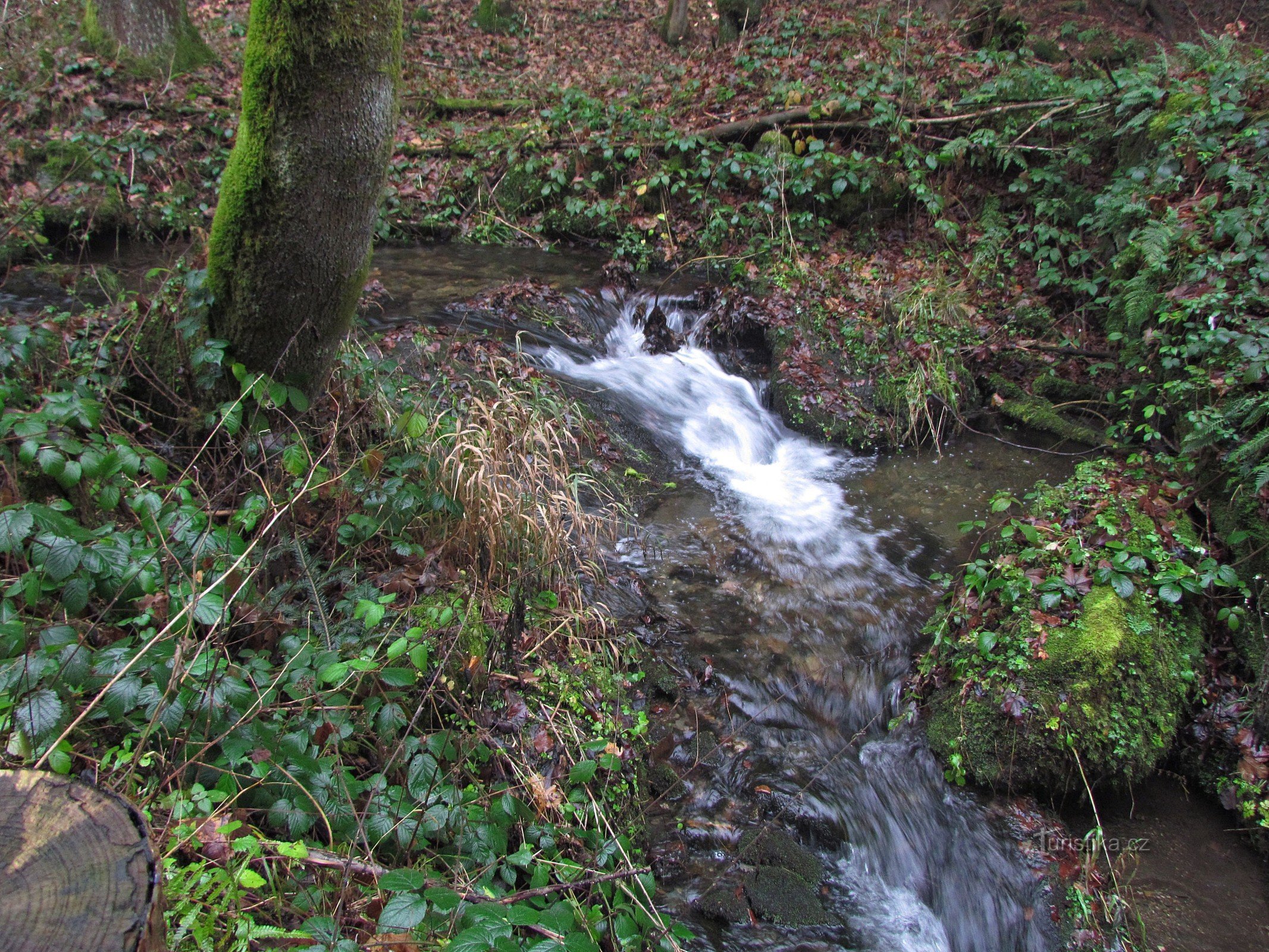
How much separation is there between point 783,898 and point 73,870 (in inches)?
102

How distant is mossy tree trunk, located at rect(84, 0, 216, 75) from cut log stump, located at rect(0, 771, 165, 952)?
34.2 feet

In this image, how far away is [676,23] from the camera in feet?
42.8

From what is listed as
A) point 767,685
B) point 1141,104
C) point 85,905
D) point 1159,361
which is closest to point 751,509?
point 767,685

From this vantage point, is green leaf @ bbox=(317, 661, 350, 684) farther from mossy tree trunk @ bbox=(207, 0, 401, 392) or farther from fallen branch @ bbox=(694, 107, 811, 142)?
fallen branch @ bbox=(694, 107, 811, 142)

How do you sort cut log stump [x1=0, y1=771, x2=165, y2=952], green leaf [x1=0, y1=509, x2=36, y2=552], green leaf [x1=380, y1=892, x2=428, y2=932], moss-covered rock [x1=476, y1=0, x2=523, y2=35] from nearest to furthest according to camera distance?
cut log stump [x1=0, y1=771, x2=165, y2=952]
green leaf [x1=380, y1=892, x2=428, y2=932]
green leaf [x1=0, y1=509, x2=36, y2=552]
moss-covered rock [x1=476, y1=0, x2=523, y2=35]

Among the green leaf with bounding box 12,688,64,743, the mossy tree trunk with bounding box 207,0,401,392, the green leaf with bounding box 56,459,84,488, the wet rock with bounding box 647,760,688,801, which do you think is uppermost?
the mossy tree trunk with bounding box 207,0,401,392

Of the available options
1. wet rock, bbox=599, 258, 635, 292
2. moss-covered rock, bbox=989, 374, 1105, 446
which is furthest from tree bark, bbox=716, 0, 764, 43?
moss-covered rock, bbox=989, 374, 1105, 446

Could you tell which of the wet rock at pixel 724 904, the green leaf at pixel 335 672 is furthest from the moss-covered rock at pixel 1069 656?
the green leaf at pixel 335 672

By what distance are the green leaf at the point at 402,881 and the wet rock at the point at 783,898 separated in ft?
5.62

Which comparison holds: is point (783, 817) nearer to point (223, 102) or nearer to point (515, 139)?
point (515, 139)

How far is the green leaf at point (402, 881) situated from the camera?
181 centimetres

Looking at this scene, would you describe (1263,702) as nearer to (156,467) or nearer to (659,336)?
(156,467)

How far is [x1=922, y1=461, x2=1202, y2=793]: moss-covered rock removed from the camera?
347cm

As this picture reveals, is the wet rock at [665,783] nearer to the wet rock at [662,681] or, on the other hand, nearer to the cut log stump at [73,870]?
the wet rock at [662,681]
